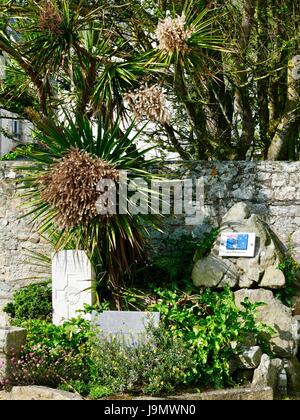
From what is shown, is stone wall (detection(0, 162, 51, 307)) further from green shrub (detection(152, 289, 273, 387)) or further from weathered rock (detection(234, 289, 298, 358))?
weathered rock (detection(234, 289, 298, 358))

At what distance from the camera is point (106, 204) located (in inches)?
312

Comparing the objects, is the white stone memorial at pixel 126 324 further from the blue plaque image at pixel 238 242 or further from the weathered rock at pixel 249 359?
the blue plaque image at pixel 238 242

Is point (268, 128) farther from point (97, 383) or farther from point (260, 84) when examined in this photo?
point (97, 383)

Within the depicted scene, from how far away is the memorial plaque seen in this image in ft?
27.3

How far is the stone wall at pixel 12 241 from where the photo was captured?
9680 mm

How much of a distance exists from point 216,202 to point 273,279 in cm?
170

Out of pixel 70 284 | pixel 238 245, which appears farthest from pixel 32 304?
pixel 238 245

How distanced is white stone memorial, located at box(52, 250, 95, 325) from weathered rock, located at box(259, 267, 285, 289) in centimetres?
198

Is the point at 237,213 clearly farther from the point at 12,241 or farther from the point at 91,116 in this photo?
the point at 12,241

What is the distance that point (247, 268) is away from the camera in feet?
27.2

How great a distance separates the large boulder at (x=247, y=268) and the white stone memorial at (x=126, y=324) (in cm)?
133

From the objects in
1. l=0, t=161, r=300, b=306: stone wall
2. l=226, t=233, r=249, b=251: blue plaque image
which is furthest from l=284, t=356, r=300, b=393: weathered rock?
l=0, t=161, r=300, b=306: stone wall
